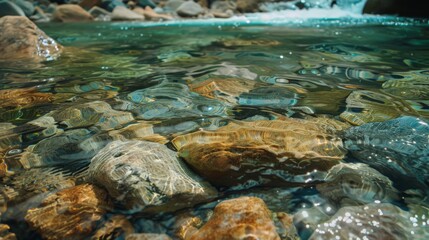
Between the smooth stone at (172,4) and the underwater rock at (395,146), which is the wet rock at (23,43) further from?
the smooth stone at (172,4)

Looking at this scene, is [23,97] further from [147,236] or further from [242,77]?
[147,236]

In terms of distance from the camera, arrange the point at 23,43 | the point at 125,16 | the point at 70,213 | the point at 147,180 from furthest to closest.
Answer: the point at 125,16 < the point at 23,43 < the point at 147,180 < the point at 70,213

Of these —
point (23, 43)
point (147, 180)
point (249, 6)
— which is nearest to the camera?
point (147, 180)

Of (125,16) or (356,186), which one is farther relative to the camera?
(125,16)

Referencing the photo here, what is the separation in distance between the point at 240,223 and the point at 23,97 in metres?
2.76

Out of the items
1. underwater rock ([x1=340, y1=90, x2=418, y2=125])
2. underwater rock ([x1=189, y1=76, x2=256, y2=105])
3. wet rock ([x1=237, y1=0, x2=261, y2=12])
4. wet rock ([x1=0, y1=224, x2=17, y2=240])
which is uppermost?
underwater rock ([x1=340, y1=90, x2=418, y2=125])

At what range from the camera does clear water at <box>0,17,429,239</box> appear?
1719 mm

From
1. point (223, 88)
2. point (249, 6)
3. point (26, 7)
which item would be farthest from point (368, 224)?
point (26, 7)

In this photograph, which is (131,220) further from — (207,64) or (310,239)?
(207,64)

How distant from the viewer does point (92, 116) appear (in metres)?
2.67

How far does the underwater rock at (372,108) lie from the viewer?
2501 millimetres

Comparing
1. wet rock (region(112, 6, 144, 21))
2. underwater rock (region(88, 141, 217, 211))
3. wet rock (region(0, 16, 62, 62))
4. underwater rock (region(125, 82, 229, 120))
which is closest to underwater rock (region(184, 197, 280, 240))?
underwater rock (region(88, 141, 217, 211))

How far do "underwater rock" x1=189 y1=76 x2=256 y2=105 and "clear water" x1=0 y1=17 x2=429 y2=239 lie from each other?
0.49ft

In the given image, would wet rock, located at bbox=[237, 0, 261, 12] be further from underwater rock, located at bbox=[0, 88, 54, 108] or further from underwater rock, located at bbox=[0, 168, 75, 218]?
underwater rock, located at bbox=[0, 168, 75, 218]
